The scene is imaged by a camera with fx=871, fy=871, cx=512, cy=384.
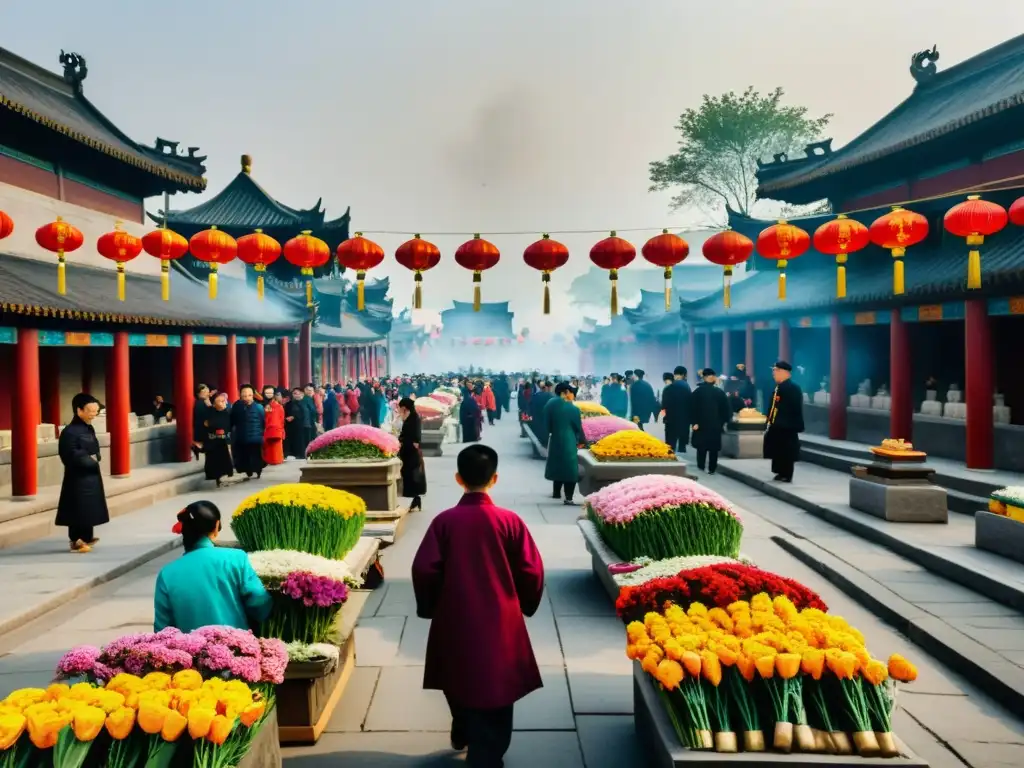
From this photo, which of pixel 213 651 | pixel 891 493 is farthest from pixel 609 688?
pixel 891 493

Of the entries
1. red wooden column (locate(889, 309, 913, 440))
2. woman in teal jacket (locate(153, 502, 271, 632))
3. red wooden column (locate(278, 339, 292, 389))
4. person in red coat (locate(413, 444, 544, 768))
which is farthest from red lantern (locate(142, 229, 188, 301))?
red wooden column (locate(278, 339, 292, 389))

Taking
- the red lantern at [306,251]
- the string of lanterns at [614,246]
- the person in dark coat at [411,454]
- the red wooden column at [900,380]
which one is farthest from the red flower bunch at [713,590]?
the red wooden column at [900,380]

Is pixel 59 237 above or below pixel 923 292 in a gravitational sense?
above

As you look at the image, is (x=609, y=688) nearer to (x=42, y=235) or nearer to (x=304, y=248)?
(x=304, y=248)

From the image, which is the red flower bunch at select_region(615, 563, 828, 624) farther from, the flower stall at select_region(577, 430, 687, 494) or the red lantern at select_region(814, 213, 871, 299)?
the flower stall at select_region(577, 430, 687, 494)

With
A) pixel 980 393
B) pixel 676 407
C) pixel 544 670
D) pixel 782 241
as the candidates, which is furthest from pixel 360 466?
pixel 980 393

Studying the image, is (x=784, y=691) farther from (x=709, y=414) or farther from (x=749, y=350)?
(x=749, y=350)

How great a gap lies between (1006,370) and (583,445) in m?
7.87

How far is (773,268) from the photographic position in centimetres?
2431

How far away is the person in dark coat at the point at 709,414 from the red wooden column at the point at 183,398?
9.40 metres

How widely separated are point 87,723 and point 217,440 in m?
12.3

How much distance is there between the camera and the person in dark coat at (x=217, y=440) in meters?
14.4

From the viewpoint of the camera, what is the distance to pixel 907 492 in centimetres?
1024

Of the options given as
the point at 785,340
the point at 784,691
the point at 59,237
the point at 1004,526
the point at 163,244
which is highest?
the point at 59,237
